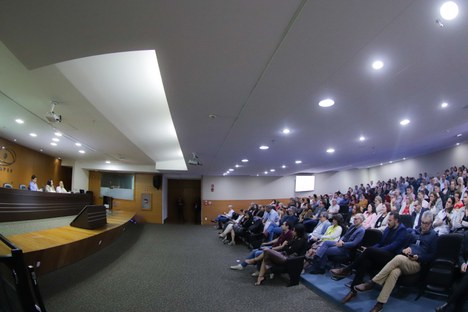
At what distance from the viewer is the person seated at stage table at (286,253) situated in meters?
4.64

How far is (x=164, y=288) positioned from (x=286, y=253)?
2.41 metres

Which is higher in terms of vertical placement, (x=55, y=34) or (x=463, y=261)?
(x=55, y=34)

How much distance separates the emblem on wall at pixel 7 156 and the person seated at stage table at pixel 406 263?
1076cm

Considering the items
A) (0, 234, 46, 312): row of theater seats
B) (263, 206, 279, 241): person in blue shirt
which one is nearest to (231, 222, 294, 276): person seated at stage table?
(263, 206, 279, 241): person in blue shirt

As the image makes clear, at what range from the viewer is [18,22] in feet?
6.82

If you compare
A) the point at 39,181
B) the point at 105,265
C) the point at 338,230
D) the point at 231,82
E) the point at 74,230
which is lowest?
the point at 105,265

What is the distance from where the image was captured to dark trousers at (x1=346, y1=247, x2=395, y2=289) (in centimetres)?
356

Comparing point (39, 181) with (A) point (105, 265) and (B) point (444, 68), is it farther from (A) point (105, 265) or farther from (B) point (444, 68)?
(B) point (444, 68)

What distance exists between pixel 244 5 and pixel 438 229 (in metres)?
4.93

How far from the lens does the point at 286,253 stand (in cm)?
511

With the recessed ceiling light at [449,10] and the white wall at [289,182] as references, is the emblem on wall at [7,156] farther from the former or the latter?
the recessed ceiling light at [449,10]

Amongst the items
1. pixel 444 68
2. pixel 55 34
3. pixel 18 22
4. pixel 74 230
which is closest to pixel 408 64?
pixel 444 68

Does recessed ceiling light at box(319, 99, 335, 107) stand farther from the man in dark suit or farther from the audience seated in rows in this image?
the man in dark suit

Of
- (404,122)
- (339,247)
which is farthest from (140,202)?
(404,122)
